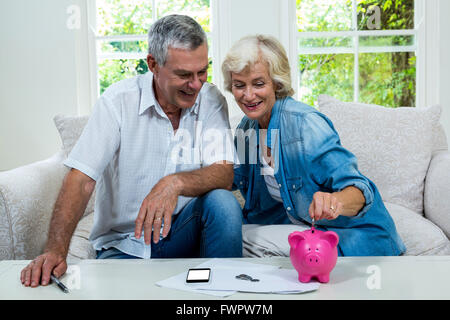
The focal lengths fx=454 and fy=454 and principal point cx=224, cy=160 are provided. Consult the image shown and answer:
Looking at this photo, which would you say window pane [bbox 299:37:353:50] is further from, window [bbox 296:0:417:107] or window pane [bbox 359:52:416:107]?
window pane [bbox 359:52:416:107]

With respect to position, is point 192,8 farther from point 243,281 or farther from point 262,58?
point 243,281

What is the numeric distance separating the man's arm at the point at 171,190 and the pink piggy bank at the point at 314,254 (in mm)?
344

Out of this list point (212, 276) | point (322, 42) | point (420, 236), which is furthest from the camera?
point (322, 42)

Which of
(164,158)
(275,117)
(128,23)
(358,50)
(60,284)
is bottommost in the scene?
(60,284)

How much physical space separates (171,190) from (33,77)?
1.88 m

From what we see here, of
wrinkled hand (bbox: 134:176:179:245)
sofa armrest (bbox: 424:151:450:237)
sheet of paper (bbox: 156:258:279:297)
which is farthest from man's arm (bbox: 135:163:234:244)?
sofa armrest (bbox: 424:151:450:237)

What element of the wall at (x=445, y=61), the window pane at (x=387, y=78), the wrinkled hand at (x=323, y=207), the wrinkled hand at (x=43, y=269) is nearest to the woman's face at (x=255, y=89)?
the wrinkled hand at (x=323, y=207)

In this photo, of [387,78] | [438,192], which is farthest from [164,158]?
[387,78]

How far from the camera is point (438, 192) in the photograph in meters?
1.82

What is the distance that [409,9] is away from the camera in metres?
2.76

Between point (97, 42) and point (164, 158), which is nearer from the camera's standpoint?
point (164, 158)

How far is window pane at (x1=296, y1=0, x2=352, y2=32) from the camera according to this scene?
2750 millimetres

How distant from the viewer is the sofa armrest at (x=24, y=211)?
1.47m
